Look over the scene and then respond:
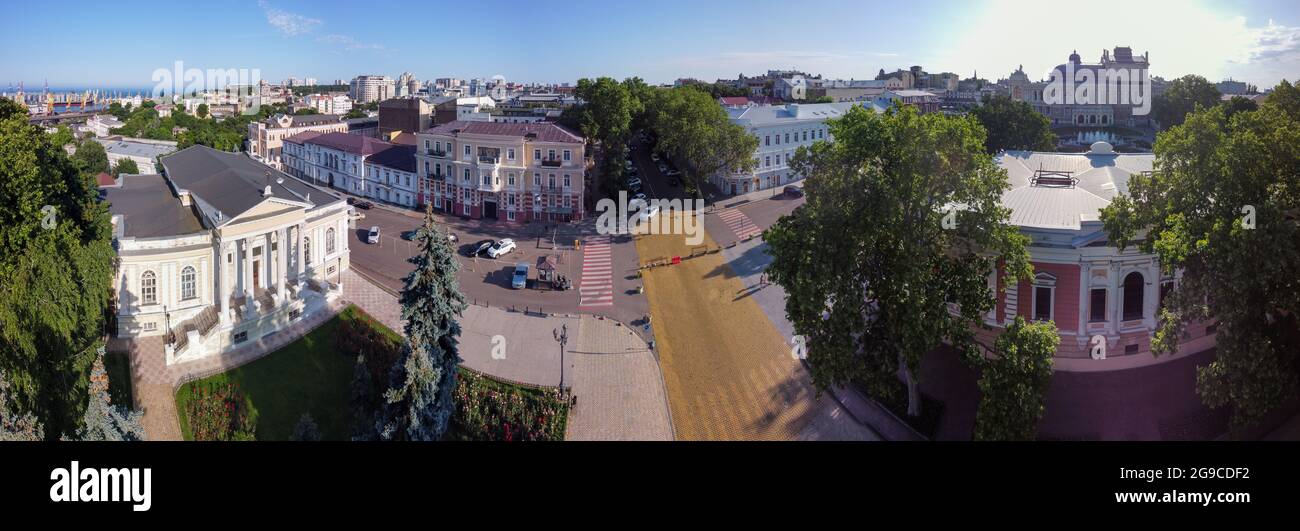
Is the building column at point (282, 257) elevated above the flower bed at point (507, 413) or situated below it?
above

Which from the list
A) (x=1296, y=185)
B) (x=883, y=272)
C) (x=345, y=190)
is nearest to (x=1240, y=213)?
(x=1296, y=185)

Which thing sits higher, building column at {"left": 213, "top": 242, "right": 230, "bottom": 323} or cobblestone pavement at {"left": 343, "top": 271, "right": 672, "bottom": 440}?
building column at {"left": 213, "top": 242, "right": 230, "bottom": 323}

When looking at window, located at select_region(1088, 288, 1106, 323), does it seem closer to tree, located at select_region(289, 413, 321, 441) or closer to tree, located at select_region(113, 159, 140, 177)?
tree, located at select_region(289, 413, 321, 441)

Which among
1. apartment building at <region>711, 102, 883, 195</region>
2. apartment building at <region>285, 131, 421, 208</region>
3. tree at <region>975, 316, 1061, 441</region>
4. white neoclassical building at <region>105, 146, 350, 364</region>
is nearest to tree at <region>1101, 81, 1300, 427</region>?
tree at <region>975, 316, 1061, 441</region>

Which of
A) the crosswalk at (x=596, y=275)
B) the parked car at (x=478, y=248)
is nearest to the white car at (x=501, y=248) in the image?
the parked car at (x=478, y=248)

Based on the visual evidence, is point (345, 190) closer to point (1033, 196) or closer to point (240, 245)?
point (240, 245)

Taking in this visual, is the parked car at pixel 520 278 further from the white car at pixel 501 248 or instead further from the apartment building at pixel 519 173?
the apartment building at pixel 519 173
